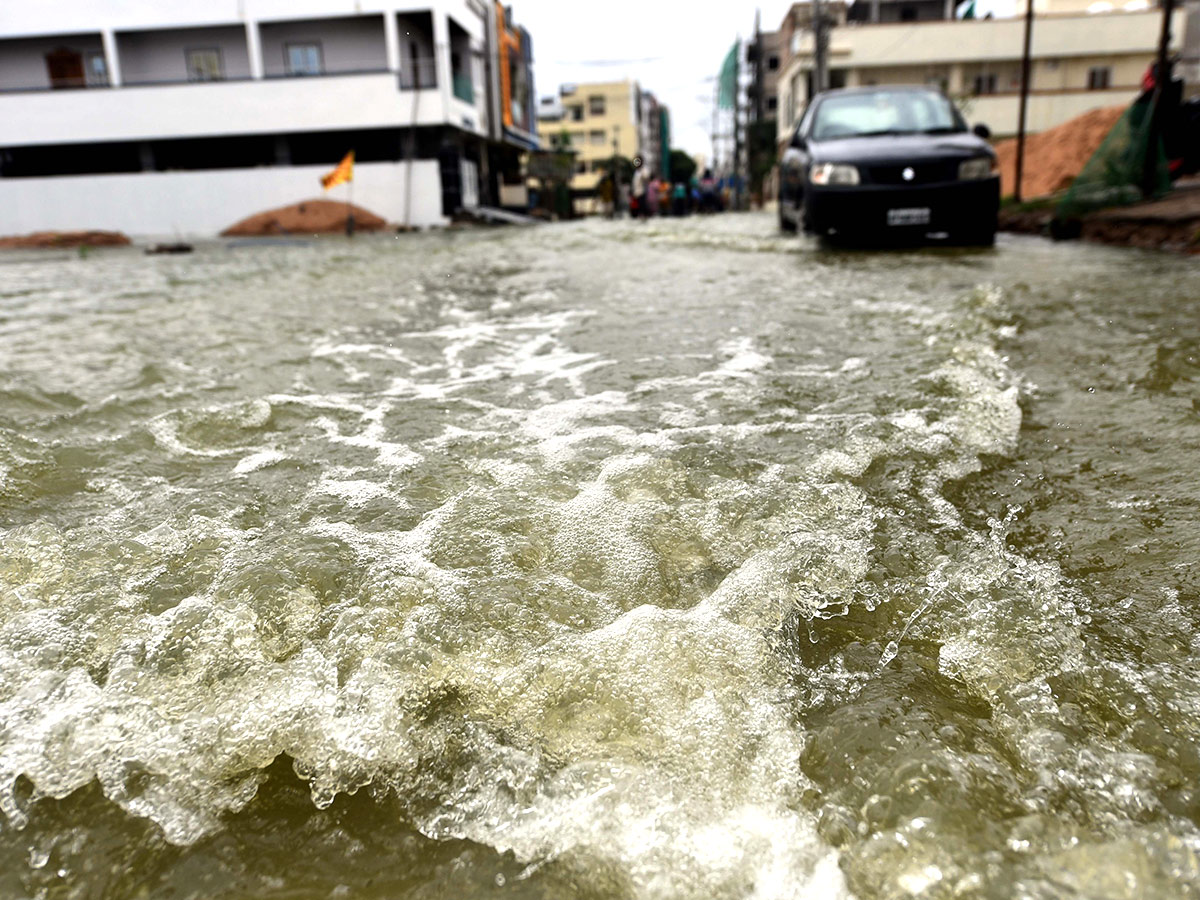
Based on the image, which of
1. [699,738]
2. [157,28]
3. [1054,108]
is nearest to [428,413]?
[699,738]

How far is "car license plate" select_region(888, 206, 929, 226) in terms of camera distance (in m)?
6.93

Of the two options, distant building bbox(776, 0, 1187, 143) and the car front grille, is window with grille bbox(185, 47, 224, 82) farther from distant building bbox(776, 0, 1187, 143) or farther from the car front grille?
the car front grille

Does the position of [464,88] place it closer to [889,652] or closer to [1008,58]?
[1008,58]

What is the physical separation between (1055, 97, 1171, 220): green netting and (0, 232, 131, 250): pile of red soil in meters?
20.4

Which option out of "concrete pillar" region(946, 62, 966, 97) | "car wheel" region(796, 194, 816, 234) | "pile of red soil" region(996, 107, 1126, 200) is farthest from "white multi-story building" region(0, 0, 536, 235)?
"concrete pillar" region(946, 62, 966, 97)

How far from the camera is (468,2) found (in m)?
27.4

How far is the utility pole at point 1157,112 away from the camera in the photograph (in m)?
8.22

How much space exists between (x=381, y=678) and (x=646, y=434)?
49.9 inches

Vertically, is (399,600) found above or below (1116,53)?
below

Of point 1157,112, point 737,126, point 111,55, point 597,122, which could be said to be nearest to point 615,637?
point 1157,112

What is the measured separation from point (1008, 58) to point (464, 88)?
19934 millimetres

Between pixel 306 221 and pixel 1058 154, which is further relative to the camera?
pixel 306 221

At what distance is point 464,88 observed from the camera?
26.2 metres

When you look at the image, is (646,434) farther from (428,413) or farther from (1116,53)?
(1116,53)
